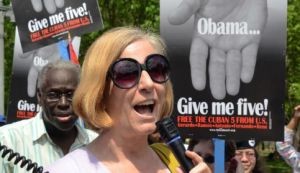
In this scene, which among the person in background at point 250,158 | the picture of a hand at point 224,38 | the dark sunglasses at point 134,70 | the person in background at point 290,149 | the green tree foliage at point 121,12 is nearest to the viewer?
the dark sunglasses at point 134,70

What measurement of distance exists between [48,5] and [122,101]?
506 centimetres

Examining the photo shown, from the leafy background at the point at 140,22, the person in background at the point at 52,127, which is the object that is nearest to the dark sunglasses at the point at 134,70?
the person in background at the point at 52,127

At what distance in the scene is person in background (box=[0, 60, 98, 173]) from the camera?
4035mm

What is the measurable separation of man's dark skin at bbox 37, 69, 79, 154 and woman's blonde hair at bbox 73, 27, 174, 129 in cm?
151

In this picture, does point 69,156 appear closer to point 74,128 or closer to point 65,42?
point 74,128

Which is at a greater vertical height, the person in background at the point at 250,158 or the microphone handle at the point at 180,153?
the microphone handle at the point at 180,153

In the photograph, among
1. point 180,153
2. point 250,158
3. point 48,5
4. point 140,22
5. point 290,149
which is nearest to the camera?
point 180,153

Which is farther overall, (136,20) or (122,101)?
(136,20)

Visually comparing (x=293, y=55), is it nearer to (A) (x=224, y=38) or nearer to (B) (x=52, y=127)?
(A) (x=224, y=38)

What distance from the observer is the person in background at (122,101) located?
7.92 ft

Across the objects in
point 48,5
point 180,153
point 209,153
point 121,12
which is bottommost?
point 209,153

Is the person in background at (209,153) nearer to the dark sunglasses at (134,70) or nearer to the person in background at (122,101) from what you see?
the person in background at (122,101)

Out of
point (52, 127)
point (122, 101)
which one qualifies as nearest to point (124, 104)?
point (122, 101)

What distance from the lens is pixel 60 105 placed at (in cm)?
405
